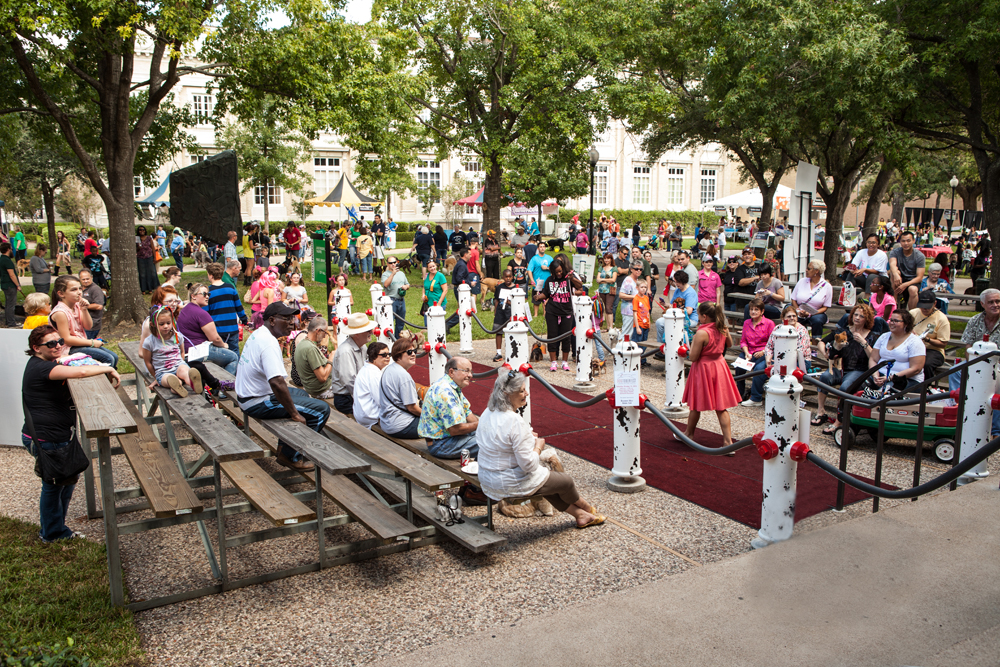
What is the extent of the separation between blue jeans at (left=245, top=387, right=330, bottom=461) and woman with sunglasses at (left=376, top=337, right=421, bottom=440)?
1.86 ft

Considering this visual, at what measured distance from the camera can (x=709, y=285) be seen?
13086 millimetres

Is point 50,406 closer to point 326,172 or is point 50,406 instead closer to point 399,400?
point 399,400

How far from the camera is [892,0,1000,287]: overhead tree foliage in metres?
15.0

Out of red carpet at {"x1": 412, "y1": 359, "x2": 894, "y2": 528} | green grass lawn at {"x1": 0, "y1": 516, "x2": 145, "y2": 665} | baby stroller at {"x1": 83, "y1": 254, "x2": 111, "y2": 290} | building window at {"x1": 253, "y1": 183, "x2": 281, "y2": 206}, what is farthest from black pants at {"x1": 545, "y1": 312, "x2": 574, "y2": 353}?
building window at {"x1": 253, "y1": 183, "x2": 281, "y2": 206}

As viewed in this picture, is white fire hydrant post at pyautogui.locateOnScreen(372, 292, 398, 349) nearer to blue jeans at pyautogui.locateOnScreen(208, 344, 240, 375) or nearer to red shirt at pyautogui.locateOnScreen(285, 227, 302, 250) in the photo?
blue jeans at pyautogui.locateOnScreen(208, 344, 240, 375)

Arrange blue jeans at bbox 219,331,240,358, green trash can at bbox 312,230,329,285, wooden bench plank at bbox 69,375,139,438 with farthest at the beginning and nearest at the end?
green trash can at bbox 312,230,329,285
blue jeans at bbox 219,331,240,358
wooden bench plank at bbox 69,375,139,438

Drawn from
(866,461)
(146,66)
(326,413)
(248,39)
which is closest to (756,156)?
(248,39)

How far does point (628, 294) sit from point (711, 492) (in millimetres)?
5899

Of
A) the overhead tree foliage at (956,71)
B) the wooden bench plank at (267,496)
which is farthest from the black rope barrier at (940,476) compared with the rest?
the overhead tree foliage at (956,71)

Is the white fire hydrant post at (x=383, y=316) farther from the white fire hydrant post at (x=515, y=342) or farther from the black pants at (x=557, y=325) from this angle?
the white fire hydrant post at (x=515, y=342)

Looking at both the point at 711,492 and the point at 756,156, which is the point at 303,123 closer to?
the point at 711,492

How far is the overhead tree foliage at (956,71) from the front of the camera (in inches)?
589

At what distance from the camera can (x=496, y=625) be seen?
15.2 feet

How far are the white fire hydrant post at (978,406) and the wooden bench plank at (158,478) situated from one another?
669 cm
